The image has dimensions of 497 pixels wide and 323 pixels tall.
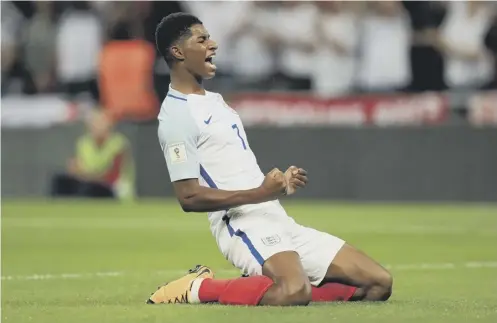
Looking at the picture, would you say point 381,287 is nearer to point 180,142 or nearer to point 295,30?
point 180,142

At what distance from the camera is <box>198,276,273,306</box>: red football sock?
26.2 feet

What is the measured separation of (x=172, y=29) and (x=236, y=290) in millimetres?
1630

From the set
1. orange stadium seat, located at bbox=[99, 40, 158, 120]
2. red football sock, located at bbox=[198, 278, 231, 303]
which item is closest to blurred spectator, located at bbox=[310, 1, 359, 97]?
orange stadium seat, located at bbox=[99, 40, 158, 120]

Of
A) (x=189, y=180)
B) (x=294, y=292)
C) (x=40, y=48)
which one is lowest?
(x=40, y=48)

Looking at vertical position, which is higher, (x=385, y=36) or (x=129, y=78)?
(x=385, y=36)

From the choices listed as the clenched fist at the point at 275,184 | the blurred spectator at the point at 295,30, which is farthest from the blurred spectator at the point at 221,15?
the clenched fist at the point at 275,184

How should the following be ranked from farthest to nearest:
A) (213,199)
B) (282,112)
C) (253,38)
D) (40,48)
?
(40,48) → (282,112) → (253,38) → (213,199)

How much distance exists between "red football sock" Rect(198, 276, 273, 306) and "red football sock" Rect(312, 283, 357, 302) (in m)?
0.56

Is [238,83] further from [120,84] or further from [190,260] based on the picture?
[190,260]

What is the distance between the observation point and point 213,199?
8008 millimetres

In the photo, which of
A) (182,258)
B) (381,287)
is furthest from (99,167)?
(381,287)

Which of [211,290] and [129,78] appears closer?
[211,290]

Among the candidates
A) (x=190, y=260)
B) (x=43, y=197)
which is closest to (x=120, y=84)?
(x=43, y=197)

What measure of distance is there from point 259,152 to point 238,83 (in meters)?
1.18
